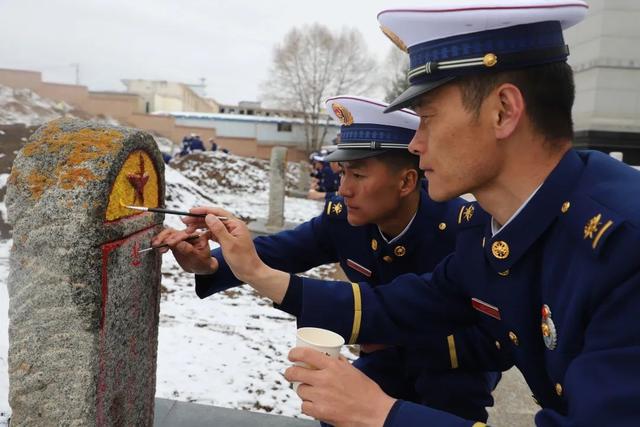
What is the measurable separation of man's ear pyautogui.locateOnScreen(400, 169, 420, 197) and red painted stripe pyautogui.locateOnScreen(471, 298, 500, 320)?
2.87 feet

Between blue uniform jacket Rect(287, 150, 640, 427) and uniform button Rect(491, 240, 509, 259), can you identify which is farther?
uniform button Rect(491, 240, 509, 259)

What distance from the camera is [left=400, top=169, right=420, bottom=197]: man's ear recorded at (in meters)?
2.46

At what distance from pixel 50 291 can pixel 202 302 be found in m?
3.75

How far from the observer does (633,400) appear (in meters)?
0.93

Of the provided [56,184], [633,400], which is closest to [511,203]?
[633,400]

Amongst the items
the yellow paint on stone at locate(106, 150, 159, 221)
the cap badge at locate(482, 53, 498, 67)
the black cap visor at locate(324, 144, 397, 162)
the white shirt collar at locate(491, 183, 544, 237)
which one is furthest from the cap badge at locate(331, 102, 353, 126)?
the cap badge at locate(482, 53, 498, 67)

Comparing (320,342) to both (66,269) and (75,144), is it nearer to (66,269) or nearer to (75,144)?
(66,269)

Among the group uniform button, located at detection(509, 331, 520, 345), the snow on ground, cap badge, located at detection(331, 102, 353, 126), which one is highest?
cap badge, located at detection(331, 102, 353, 126)

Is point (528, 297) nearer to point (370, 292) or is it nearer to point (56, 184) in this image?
point (370, 292)

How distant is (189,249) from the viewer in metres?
2.07

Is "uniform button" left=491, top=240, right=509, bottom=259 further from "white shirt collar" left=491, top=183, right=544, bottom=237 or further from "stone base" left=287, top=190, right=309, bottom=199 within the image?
"stone base" left=287, top=190, right=309, bottom=199

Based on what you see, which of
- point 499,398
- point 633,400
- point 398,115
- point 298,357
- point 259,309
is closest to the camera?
point 633,400

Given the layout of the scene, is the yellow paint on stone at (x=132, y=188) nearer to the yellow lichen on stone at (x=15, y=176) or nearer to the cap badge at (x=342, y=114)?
the yellow lichen on stone at (x=15, y=176)

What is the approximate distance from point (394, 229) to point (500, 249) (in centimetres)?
109
